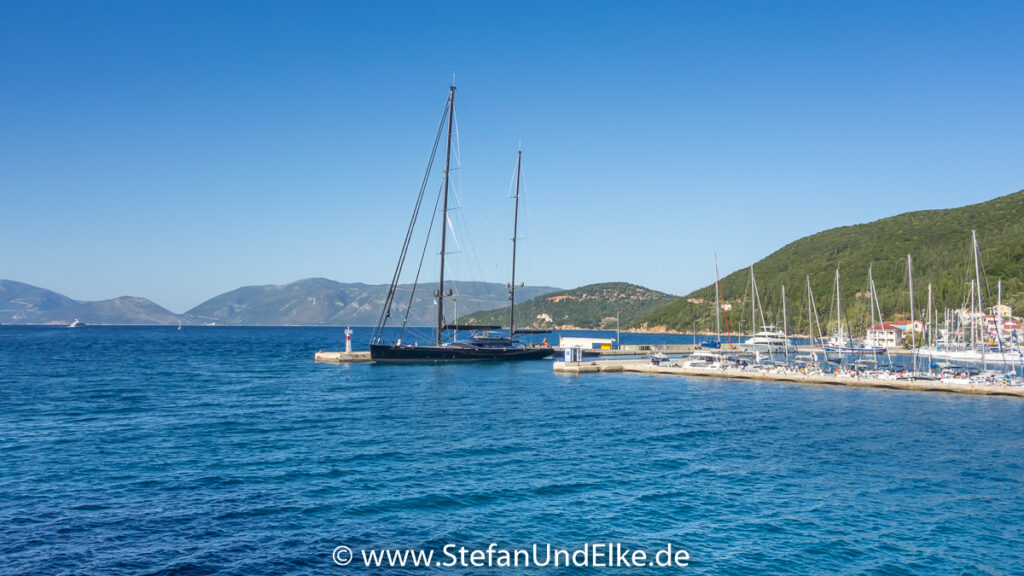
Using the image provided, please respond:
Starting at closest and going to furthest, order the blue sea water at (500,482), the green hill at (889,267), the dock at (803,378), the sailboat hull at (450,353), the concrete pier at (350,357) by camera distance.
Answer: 1. the blue sea water at (500,482)
2. the dock at (803,378)
3. the sailboat hull at (450,353)
4. the concrete pier at (350,357)
5. the green hill at (889,267)

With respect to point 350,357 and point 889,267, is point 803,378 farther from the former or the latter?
point 889,267

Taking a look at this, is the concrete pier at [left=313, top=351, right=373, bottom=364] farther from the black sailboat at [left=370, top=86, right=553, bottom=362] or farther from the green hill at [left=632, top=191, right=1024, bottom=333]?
the green hill at [left=632, top=191, right=1024, bottom=333]

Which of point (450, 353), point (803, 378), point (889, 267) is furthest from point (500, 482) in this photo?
point (889, 267)

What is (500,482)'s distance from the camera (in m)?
20.6

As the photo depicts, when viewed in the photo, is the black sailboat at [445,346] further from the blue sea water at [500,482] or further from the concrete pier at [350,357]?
the blue sea water at [500,482]

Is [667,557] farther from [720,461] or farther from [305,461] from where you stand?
[305,461]

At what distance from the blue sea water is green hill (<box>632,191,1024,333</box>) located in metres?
75.3

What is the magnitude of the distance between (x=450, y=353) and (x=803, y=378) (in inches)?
1485

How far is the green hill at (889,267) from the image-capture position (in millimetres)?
110562

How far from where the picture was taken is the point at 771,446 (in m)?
27.3

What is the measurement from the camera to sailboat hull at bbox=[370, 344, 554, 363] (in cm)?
6844

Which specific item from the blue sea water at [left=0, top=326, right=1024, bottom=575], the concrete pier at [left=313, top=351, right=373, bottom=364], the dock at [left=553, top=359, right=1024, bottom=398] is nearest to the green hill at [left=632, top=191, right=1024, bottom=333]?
the dock at [left=553, top=359, right=1024, bottom=398]

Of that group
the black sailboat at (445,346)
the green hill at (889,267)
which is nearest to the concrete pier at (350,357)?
the black sailboat at (445,346)

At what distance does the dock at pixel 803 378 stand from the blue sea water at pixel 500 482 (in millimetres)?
6413
